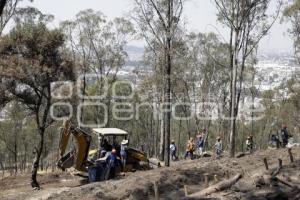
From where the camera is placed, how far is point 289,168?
16.3 meters

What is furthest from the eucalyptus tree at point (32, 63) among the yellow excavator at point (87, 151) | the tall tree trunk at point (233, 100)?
the tall tree trunk at point (233, 100)

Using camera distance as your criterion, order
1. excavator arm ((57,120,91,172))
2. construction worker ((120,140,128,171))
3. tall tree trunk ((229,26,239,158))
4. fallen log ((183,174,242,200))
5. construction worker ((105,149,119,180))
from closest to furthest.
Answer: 1. fallen log ((183,174,242,200))
2. construction worker ((105,149,119,180))
3. excavator arm ((57,120,91,172))
4. construction worker ((120,140,128,171))
5. tall tree trunk ((229,26,239,158))

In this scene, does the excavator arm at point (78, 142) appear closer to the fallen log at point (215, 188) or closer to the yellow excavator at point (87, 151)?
the yellow excavator at point (87, 151)

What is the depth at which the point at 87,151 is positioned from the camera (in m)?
20.4

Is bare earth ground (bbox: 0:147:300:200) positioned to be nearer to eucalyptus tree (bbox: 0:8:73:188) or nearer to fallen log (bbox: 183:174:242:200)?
fallen log (bbox: 183:174:242:200)

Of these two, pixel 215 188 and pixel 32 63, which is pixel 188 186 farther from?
pixel 32 63

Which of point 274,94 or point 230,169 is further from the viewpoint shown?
point 274,94

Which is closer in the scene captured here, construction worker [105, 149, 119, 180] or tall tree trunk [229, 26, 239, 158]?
construction worker [105, 149, 119, 180]

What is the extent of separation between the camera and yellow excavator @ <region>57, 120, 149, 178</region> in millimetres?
20172

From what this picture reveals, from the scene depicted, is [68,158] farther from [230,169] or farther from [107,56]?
[107,56]

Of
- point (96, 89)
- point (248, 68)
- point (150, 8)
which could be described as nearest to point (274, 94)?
point (248, 68)

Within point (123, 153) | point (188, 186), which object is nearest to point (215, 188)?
point (188, 186)

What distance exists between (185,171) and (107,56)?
29013mm

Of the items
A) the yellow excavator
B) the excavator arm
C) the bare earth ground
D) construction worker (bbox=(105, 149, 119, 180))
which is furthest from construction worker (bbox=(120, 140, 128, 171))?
the bare earth ground
